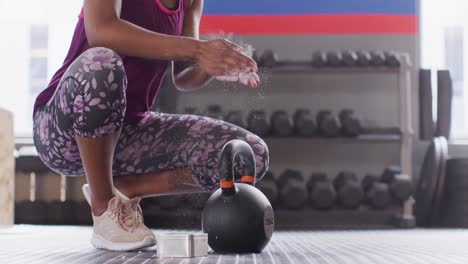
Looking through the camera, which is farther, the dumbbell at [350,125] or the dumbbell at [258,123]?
the dumbbell at [350,125]

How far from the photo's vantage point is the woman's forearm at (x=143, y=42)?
63.0 inches

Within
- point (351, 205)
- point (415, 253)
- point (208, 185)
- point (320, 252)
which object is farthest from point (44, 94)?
point (351, 205)

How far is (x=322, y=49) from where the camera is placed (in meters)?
4.77

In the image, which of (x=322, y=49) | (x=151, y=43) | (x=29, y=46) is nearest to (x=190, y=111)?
(x=322, y=49)

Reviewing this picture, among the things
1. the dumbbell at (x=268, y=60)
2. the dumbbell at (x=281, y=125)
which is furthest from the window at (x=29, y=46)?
the dumbbell at (x=281, y=125)

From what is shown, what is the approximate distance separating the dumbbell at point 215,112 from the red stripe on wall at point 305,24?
0.73 m

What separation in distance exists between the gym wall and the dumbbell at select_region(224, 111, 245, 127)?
1.54ft

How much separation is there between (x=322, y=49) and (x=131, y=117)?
3.03 m

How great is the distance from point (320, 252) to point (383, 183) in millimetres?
2524

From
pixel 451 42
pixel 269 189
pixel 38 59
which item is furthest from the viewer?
pixel 38 59

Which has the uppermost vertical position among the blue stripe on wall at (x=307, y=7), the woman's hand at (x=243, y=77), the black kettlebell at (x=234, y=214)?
the blue stripe on wall at (x=307, y=7)

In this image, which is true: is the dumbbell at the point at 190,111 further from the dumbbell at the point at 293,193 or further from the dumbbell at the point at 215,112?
the dumbbell at the point at 293,193

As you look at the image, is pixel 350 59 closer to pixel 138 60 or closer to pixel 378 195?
pixel 378 195

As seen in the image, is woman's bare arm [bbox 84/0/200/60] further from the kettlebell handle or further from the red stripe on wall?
the red stripe on wall
